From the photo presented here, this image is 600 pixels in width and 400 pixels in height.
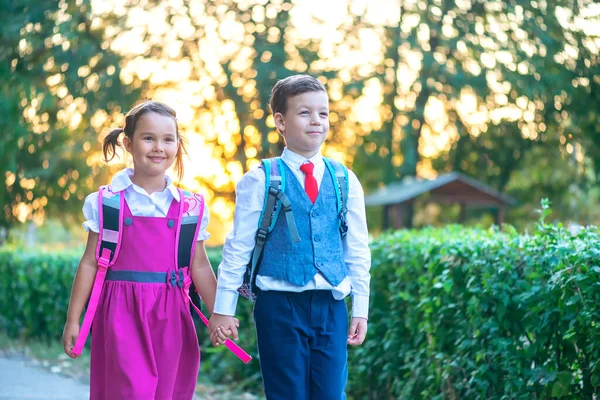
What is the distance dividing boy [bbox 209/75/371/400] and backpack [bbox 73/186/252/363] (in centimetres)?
33

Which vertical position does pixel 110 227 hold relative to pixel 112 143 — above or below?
below

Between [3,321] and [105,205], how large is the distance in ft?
35.2

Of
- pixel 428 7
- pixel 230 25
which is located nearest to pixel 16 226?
pixel 230 25

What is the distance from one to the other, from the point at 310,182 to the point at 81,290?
110 centimetres

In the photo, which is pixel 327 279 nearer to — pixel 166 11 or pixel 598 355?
pixel 598 355

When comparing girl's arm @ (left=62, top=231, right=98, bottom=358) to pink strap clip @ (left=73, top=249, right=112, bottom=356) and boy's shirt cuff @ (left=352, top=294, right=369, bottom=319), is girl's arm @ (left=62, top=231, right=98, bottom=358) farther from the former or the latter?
boy's shirt cuff @ (left=352, top=294, right=369, bottom=319)

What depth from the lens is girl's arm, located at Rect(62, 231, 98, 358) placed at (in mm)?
3734

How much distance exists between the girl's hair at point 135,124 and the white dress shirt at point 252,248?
1.88 feet

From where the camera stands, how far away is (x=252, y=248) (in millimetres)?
3553

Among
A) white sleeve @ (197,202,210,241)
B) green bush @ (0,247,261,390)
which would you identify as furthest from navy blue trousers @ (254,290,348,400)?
green bush @ (0,247,261,390)

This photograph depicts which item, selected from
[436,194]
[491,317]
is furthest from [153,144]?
[436,194]

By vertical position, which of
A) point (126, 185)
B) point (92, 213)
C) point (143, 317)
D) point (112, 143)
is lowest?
point (143, 317)

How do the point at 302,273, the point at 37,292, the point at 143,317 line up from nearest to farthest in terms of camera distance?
the point at 302,273 → the point at 143,317 → the point at 37,292

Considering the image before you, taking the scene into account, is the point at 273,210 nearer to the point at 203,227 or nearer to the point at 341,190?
the point at 341,190
